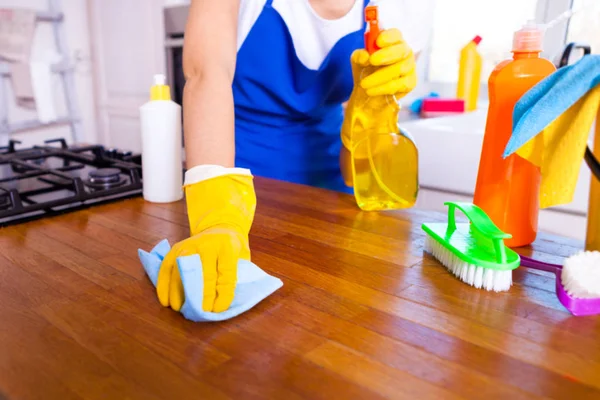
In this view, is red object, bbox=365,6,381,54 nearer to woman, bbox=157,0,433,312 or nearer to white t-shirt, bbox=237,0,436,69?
woman, bbox=157,0,433,312

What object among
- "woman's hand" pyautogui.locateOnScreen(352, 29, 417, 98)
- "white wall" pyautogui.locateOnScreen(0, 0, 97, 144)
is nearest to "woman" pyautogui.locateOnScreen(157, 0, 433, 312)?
"woman's hand" pyautogui.locateOnScreen(352, 29, 417, 98)

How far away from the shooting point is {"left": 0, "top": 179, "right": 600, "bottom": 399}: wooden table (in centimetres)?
39

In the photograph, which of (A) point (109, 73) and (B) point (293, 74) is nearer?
(B) point (293, 74)

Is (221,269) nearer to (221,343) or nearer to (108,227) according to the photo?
(221,343)

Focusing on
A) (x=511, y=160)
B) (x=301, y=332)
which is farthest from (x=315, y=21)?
(x=301, y=332)

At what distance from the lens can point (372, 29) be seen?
768 mm

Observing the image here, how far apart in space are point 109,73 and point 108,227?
2263 mm

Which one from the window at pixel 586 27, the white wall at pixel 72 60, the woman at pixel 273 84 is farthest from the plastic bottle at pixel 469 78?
the white wall at pixel 72 60

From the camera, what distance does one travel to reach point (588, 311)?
0.52 meters

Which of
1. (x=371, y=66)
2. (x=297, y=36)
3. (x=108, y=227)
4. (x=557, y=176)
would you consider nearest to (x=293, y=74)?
(x=297, y=36)

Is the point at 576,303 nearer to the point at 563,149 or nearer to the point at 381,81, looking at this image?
the point at 563,149

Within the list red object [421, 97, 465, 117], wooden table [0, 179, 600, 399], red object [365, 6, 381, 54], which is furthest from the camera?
red object [421, 97, 465, 117]

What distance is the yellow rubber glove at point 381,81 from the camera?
0.78 meters

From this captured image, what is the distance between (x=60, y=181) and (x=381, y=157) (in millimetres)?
576
